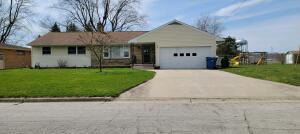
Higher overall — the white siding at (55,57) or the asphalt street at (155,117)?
the white siding at (55,57)

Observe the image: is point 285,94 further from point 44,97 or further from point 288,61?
point 288,61

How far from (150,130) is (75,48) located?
30253 millimetres

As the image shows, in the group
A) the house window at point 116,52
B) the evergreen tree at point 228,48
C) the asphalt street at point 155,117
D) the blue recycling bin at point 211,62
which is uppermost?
the evergreen tree at point 228,48

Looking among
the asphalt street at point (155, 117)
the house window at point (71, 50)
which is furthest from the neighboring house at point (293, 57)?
the asphalt street at point (155, 117)

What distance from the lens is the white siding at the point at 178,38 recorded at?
31.6 meters

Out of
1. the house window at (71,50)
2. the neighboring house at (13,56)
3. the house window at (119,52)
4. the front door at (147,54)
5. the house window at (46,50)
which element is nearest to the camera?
the front door at (147,54)

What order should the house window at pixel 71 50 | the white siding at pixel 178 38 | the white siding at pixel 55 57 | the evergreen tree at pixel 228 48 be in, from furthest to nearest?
the evergreen tree at pixel 228 48 → the house window at pixel 71 50 → the white siding at pixel 55 57 → the white siding at pixel 178 38

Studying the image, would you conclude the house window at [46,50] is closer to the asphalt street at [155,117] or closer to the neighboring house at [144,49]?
the neighboring house at [144,49]

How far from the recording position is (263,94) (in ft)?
39.0

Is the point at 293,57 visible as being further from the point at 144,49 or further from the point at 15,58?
the point at 15,58

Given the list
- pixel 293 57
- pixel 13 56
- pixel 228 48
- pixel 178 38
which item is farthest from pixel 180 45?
pixel 228 48

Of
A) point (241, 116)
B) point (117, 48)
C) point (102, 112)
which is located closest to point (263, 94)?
point (241, 116)

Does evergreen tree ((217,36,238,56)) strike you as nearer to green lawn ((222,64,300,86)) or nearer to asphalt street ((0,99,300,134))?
green lawn ((222,64,300,86))

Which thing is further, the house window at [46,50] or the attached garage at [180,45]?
the house window at [46,50]
